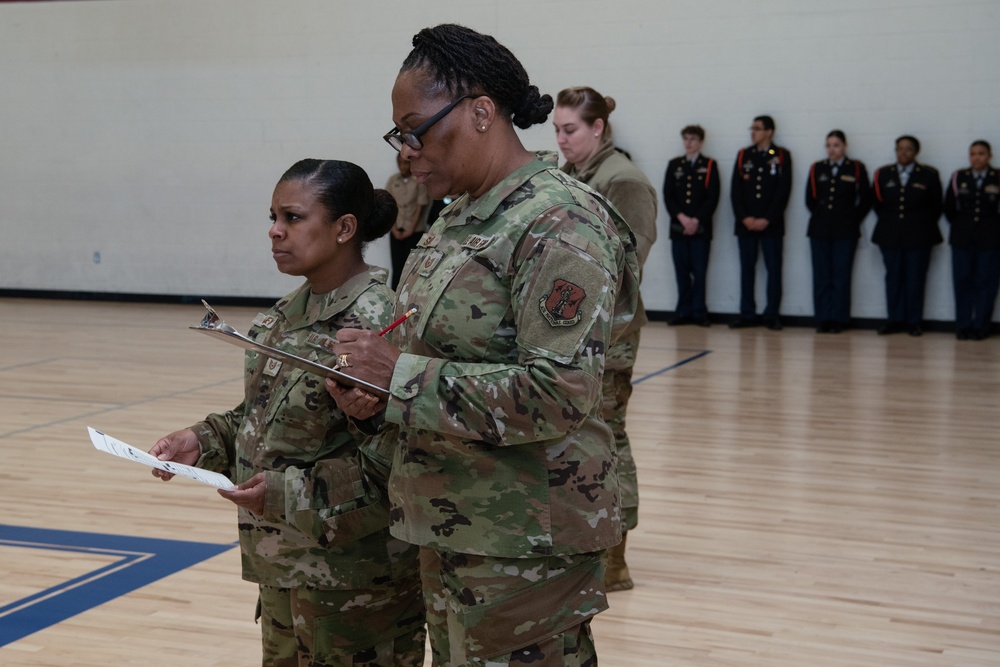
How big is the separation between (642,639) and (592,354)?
2.04 metres

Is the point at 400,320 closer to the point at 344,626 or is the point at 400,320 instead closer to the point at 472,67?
the point at 472,67

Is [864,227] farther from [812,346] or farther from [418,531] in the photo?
[418,531]

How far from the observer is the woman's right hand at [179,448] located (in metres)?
2.27

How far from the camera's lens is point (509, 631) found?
1771 millimetres

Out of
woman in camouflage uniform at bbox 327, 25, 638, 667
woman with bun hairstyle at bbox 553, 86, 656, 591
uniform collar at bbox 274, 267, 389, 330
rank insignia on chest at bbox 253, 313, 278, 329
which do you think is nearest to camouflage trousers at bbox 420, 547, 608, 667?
woman in camouflage uniform at bbox 327, 25, 638, 667

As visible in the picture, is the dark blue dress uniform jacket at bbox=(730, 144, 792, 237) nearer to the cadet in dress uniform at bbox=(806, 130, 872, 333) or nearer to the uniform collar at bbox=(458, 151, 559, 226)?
the cadet in dress uniform at bbox=(806, 130, 872, 333)

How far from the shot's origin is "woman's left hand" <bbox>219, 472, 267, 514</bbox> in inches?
81.6

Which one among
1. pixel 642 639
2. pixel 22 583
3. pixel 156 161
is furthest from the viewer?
pixel 156 161

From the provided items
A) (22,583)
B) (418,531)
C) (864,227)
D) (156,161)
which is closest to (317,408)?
(418,531)

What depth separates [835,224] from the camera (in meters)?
10.4

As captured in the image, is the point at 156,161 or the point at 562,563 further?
the point at 156,161

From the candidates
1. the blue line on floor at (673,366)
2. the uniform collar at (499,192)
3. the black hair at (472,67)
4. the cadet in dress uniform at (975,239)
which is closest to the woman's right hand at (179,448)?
the uniform collar at (499,192)

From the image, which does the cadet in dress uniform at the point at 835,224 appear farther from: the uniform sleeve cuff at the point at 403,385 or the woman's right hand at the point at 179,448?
the uniform sleeve cuff at the point at 403,385

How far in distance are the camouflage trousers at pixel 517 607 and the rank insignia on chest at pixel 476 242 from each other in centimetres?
48
